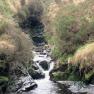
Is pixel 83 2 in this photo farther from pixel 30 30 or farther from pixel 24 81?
pixel 30 30

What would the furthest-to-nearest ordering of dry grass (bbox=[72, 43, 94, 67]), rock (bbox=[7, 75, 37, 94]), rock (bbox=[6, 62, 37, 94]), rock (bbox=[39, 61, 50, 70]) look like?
rock (bbox=[39, 61, 50, 70])
dry grass (bbox=[72, 43, 94, 67])
rock (bbox=[6, 62, 37, 94])
rock (bbox=[7, 75, 37, 94])

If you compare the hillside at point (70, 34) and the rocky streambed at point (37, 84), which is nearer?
the rocky streambed at point (37, 84)

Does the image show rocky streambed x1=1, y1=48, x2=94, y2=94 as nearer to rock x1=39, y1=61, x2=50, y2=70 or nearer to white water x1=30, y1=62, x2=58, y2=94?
white water x1=30, y1=62, x2=58, y2=94

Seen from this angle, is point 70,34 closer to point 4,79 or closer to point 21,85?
point 21,85

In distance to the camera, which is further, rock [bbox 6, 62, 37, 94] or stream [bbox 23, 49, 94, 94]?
rock [bbox 6, 62, 37, 94]

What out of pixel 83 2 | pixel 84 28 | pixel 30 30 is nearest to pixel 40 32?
pixel 30 30

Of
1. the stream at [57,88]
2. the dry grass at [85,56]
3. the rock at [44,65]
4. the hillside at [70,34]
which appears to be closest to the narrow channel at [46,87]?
the stream at [57,88]

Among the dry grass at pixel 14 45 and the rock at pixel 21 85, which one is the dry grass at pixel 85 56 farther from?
the dry grass at pixel 14 45

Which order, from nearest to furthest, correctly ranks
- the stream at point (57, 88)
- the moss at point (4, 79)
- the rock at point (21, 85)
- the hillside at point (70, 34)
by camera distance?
1. the moss at point (4, 79)
2. the stream at point (57, 88)
3. the rock at point (21, 85)
4. the hillside at point (70, 34)

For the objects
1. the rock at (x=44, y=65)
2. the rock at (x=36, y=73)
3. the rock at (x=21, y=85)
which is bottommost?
the rock at (x=21, y=85)

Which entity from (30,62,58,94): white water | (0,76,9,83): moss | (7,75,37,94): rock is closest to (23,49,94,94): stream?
(30,62,58,94): white water

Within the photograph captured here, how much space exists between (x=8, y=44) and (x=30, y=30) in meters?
34.1

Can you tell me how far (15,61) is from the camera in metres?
39.0

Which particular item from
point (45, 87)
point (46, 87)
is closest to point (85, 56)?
point (46, 87)
